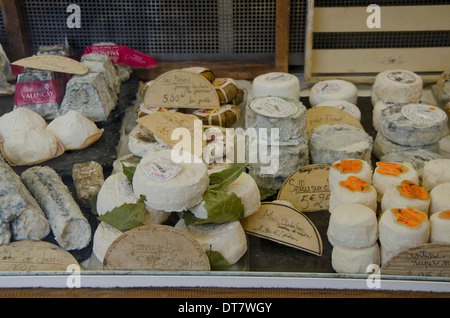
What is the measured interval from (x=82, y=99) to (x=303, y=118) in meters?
1.03

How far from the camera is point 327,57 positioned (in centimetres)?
256

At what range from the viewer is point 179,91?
220cm

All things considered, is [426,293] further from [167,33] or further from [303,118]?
[167,33]

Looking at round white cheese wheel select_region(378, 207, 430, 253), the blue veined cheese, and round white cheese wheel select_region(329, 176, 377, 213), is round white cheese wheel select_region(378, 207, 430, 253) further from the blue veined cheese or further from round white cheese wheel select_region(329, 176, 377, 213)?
the blue veined cheese

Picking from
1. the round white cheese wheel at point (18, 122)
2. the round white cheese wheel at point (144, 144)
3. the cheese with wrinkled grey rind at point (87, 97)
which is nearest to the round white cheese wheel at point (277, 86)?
the round white cheese wheel at point (144, 144)

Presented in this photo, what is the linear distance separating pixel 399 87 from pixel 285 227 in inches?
42.4

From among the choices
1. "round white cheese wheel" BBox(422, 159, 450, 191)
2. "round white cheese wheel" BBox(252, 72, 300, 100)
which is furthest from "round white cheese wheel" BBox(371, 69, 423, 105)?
"round white cheese wheel" BBox(422, 159, 450, 191)

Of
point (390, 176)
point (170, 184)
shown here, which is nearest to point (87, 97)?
point (170, 184)

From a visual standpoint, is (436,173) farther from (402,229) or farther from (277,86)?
(277,86)

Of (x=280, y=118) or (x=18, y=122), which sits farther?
(x=18, y=122)

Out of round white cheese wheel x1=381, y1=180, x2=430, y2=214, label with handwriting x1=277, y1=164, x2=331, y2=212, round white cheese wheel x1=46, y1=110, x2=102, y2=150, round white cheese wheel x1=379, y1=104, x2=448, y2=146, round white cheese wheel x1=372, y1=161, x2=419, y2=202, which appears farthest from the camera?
round white cheese wheel x1=46, y1=110, x2=102, y2=150

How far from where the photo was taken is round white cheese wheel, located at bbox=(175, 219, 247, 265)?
142 centimetres

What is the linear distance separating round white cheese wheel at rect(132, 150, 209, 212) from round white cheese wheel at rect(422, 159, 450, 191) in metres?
0.71
